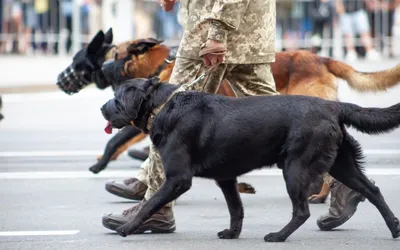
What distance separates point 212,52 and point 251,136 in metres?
0.67

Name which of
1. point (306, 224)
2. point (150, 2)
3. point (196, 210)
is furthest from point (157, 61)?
point (150, 2)

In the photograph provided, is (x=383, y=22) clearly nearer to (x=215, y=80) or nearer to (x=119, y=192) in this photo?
(x=119, y=192)

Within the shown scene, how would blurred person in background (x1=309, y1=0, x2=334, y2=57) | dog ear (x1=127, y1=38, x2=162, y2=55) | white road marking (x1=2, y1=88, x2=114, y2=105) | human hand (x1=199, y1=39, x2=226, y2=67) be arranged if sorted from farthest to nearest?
1. blurred person in background (x1=309, y1=0, x2=334, y2=57)
2. white road marking (x1=2, y1=88, x2=114, y2=105)
3. dog ear (x1=127, y1=38, x2=162, y2=55)
4. human hand (x1=199, y1=39, x2=226, y2=67)

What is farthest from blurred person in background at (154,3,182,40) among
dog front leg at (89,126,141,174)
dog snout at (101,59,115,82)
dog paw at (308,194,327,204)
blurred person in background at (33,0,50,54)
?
dog paw at (308,194,327,204)

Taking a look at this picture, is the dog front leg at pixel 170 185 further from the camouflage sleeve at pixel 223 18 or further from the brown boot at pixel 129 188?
the brown boot at pixel 129 188

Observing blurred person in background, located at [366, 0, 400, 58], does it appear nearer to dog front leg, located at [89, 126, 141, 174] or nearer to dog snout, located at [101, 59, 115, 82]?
dog snout, located at [101, 59, 115, 82]

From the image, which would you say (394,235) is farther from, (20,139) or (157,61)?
(20,139)

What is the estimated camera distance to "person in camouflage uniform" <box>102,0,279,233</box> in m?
6.23

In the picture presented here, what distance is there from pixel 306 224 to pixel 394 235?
0.76m

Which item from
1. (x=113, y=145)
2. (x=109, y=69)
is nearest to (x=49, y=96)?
(x=109, y=69)

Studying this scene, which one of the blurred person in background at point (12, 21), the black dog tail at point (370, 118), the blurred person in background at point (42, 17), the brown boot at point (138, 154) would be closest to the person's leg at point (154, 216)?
the black dog tail at point (370, 118)

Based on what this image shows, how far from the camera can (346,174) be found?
5.97m

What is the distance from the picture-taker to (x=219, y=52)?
20.4ft

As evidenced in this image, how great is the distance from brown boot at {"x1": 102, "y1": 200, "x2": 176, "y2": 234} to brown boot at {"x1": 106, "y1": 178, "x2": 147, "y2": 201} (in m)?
0.92
